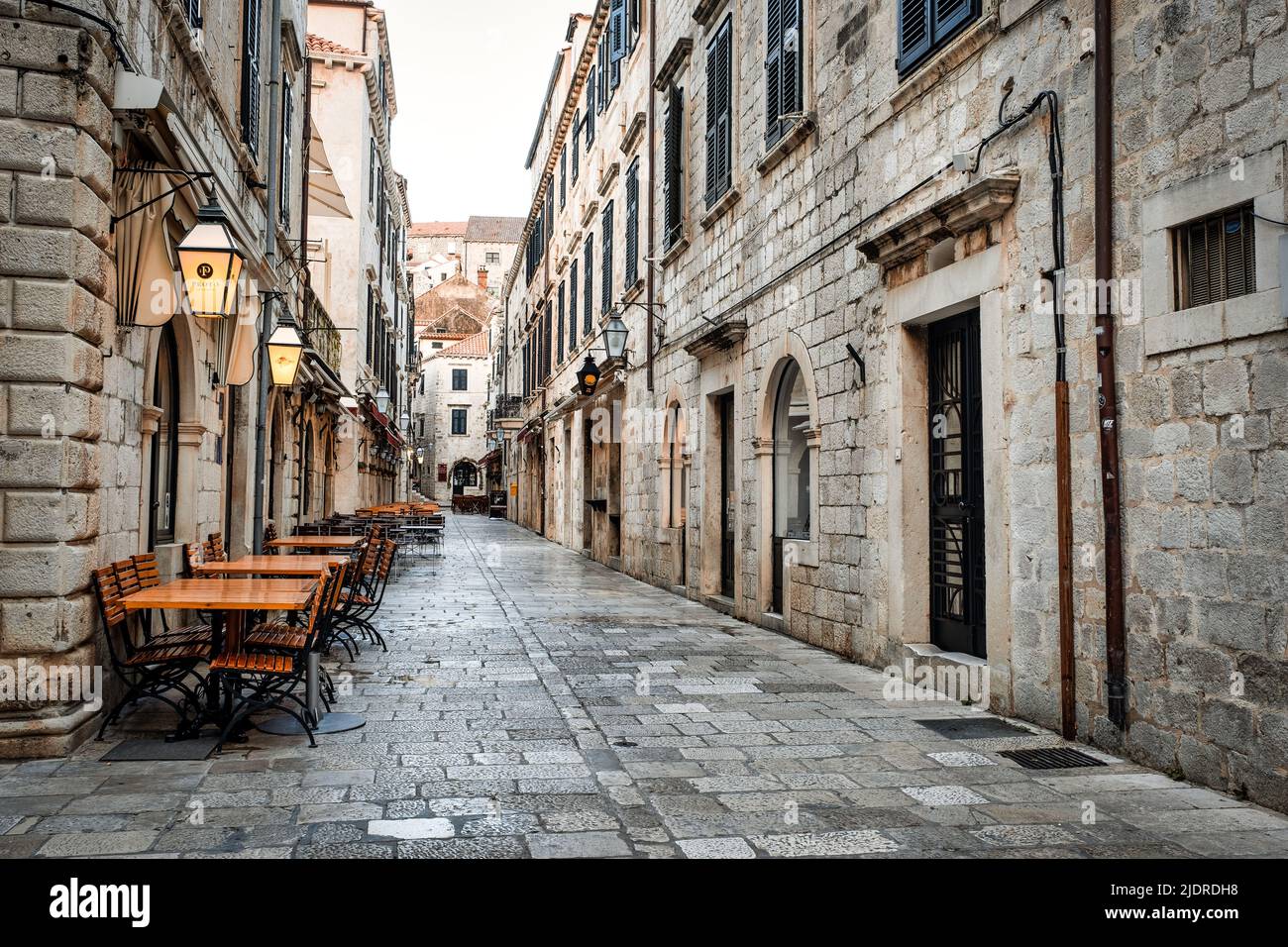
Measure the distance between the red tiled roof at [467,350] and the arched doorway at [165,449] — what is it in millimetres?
59735

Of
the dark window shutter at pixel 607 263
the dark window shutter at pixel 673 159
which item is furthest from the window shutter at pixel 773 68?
the dark window shutter at pixel 607 263

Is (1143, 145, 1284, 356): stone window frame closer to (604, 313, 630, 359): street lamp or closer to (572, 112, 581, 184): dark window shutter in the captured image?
(604, 313, 630, 359): street lamp

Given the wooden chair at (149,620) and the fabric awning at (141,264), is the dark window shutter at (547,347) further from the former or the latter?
the wooden chair at (149,620)

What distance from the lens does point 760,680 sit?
768 cm

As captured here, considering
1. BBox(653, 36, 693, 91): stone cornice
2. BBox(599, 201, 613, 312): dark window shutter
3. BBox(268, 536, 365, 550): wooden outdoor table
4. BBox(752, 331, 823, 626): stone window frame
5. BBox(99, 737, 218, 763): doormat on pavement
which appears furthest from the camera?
BBox(599, 201, 613, 312): dark window shutter

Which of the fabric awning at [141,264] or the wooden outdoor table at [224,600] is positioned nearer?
the wooden outdoor table at [224,600]

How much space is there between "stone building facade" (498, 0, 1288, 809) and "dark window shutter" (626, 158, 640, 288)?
3.65 meters

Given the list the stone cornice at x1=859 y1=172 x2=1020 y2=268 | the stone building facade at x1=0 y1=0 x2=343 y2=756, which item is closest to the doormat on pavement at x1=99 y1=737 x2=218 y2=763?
the stone building facade at x1=0 y1=0 x2=343 y2=756

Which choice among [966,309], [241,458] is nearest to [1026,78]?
[966,309]

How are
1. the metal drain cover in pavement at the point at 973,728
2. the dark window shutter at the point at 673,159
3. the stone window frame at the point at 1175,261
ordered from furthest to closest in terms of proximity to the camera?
the dark window shutter at the point at 673,159 < the metal drain cover in pavement at the point at 973,728 < the stone window frame at the point at 1175,261

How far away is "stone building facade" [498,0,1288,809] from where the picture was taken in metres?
4.64

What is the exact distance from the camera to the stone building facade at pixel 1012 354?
4.64m

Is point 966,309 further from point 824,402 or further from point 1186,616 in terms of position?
point 1186,616

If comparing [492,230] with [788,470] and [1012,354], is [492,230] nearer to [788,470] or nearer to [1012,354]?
[788,470]
